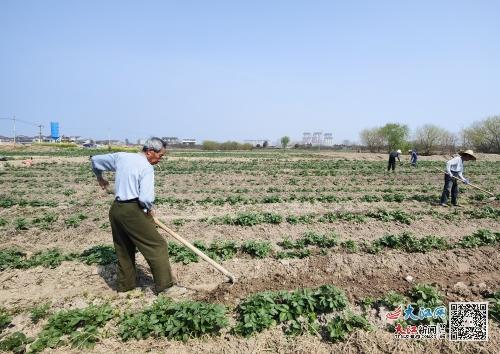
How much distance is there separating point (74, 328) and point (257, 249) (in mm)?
3344

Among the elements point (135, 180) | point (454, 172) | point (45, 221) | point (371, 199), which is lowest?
point (45, 221)

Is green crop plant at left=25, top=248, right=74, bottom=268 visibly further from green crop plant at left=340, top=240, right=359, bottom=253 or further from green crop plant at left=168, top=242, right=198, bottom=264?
green crop plant at left=340, top=240, right=359, bottom=253

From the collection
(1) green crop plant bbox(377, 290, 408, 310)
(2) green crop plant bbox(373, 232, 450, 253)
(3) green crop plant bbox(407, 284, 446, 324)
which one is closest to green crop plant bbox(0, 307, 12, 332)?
(1) green crop plant bbox(377, 290, 408, 310)

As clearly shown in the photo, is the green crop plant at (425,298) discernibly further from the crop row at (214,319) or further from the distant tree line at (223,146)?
the distant tree line at (223,146)

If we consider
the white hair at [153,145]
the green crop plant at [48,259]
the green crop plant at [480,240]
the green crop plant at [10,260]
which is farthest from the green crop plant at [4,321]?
the green crop plant at [480,240]

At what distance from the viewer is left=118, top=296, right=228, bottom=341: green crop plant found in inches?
159

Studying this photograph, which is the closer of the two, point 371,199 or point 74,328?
point 74,328

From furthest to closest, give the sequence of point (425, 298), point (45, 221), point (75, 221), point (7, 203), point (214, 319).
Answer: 1. point (7, 203)
2. point (45, 221)
3. point (75, 221)
4. point (425, 298)
5. point (214, 319)

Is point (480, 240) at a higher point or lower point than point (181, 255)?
higher

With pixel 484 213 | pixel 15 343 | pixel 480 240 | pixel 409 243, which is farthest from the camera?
pixel 484 213

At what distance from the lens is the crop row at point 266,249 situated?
6.19 meters

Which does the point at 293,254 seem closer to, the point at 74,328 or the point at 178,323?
the point at 178,323

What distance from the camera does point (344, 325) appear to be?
13.7 ft

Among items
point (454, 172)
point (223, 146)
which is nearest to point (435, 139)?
point (223, 146)
